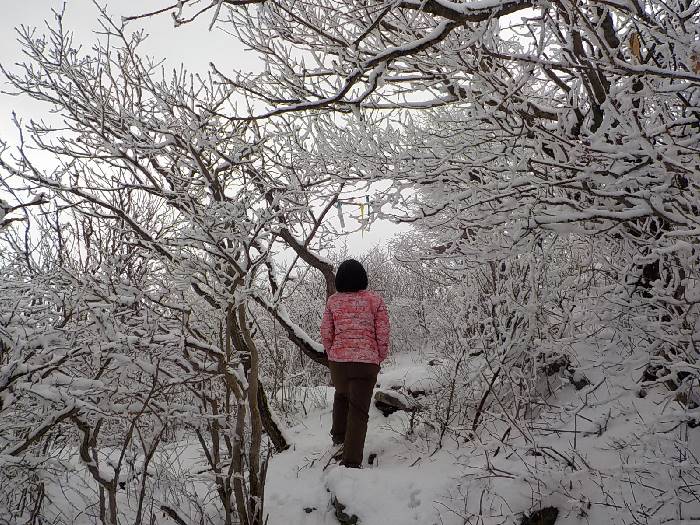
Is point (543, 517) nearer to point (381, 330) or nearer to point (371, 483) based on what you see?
point (371, 483)

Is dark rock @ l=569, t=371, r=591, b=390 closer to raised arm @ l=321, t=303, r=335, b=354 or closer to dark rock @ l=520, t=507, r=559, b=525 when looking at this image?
dark rock @ l=520, t=507, r=559, b=525

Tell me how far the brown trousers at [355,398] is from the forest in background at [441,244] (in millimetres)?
666

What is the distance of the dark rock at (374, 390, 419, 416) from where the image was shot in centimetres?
436

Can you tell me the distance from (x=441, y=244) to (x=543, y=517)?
1.76 metres

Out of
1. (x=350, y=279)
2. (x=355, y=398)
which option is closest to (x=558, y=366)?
(x=355, y=398)

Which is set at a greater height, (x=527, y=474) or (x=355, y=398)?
(x=355, y=398)

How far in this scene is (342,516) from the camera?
3.04 meters

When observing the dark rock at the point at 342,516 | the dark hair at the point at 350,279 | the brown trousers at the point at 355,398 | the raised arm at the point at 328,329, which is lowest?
the dark rock at the point at 342,516

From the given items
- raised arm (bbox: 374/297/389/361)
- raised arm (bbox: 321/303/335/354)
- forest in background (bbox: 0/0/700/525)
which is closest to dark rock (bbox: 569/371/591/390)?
forest in background (bbox: 0/0/700/525)

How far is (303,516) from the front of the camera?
3.27 metres

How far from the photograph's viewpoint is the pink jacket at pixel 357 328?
359 cm

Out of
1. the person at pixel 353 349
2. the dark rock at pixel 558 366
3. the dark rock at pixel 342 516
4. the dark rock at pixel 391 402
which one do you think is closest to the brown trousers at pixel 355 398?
the person at pixel 353 349

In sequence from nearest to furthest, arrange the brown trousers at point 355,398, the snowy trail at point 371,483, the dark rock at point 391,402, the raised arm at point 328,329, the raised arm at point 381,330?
the snowy trail at point 371,483
the brown trousers at point 355,398
the raised arm at point 381,330
the raised arm at point 328,329
the dark rock at point 391,402

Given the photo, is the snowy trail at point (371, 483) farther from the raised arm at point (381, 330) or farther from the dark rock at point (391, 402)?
the raised arm at point (381, 330)
